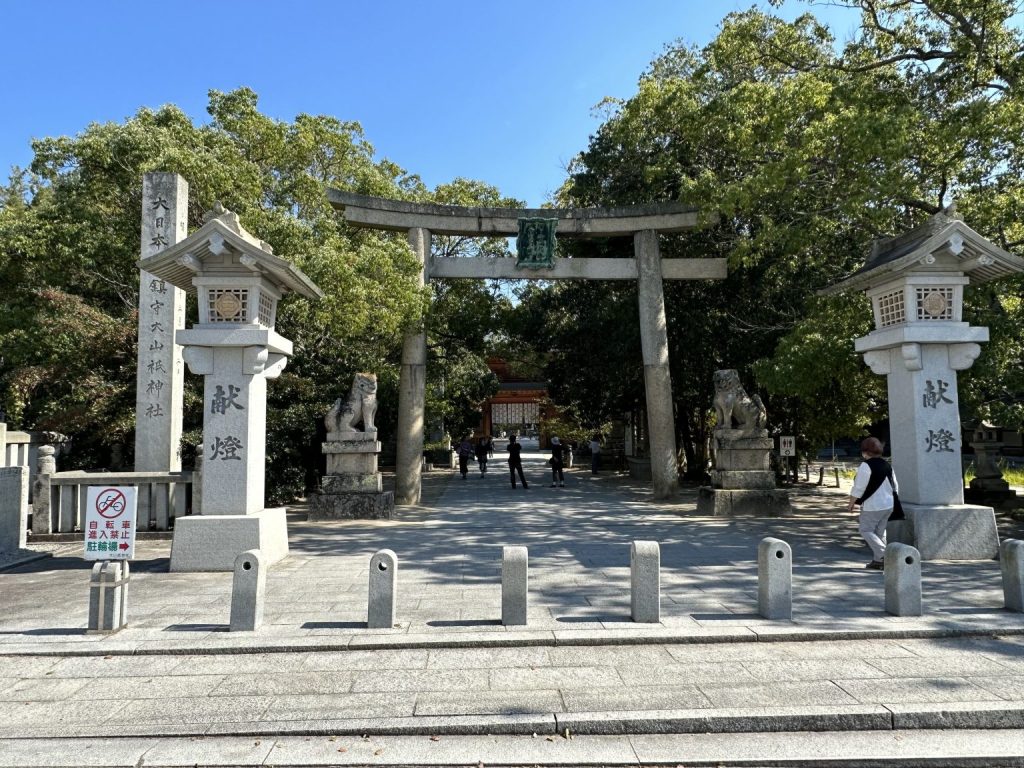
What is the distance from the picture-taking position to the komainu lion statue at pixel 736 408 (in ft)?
42.9

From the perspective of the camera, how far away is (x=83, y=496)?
1049 cm

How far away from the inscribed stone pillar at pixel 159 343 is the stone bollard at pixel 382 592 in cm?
773

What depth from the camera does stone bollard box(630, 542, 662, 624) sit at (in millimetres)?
5645

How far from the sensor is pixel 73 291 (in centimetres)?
1540

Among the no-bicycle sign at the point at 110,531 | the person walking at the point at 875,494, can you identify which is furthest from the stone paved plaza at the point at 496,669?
the no-bicycle sign at the point at 110,531

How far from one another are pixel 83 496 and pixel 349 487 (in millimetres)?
4569

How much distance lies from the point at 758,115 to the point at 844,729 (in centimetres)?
1115

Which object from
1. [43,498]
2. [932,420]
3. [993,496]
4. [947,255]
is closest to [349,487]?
[43,498]

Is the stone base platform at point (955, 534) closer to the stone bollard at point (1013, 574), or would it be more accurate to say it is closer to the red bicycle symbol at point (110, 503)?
the stone bollard at point (1013, 574)

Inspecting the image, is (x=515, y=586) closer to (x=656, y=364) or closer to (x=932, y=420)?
(x=932, y=420)

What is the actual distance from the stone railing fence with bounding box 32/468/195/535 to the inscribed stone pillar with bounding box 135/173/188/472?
1.03m

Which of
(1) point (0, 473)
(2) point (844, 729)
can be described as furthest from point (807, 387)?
(1) point (0, 473)

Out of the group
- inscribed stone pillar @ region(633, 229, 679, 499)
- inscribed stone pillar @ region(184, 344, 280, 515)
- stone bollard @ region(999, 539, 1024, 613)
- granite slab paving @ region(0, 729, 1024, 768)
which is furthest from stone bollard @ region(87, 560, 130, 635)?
inscribed stone pillar @ region(633, 229, 679, 499)

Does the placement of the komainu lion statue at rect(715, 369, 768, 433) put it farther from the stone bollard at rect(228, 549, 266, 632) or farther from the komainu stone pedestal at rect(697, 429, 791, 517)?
the stone bollard at rect(228, 549, 266, 632)
